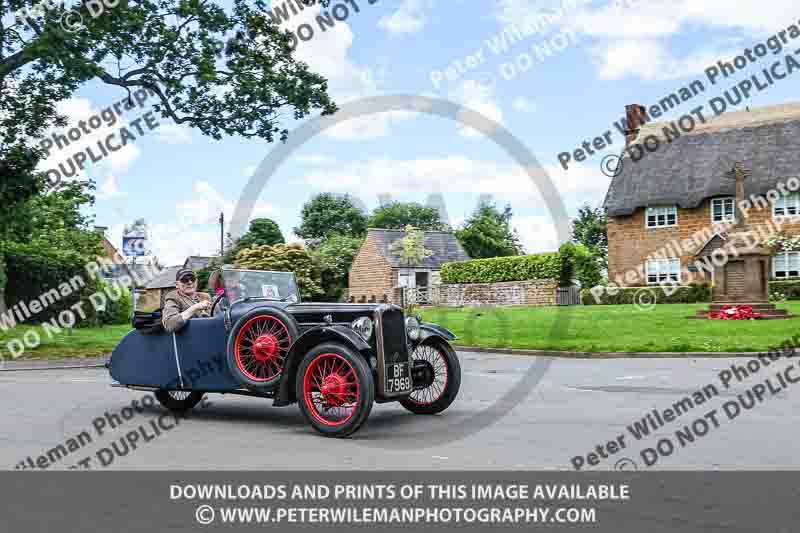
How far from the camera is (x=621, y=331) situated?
78.0ft

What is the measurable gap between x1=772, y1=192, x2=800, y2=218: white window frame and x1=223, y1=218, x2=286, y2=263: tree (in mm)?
28387

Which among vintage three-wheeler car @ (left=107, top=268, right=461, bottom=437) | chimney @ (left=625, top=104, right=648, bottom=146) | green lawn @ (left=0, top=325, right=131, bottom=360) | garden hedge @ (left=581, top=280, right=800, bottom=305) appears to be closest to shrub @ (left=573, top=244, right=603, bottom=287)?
garden hedge @ (left=581, top=280, right=800, bottom=305)

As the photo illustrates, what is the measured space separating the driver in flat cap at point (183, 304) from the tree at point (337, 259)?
4862 centimetres

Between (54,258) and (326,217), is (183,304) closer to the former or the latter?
(54,258)

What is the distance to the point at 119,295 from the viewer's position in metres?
37.4

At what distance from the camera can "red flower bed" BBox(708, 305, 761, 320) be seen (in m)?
27.1

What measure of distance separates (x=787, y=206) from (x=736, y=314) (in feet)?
67.7

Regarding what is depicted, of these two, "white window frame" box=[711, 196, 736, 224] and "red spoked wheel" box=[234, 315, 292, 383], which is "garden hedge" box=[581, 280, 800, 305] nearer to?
"white window frame" box=[711, 196, 736, 224]

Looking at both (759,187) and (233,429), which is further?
(759,187)

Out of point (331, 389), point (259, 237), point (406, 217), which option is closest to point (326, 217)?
point (406, 217)

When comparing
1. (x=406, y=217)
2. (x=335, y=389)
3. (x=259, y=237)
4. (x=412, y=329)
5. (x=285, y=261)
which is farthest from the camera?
(x=406, y=217)
